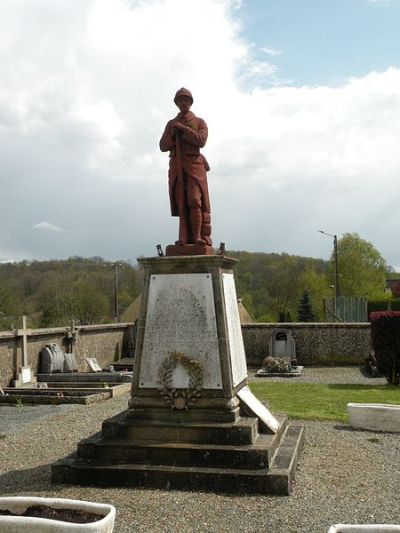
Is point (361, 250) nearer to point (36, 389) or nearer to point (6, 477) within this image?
point (36, 389)

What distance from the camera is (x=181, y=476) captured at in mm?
6441

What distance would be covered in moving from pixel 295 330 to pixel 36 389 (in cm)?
1086

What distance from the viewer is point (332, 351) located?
21969 mm

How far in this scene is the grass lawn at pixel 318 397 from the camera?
36.9 feet

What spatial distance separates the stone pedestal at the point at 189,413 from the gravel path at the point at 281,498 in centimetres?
21

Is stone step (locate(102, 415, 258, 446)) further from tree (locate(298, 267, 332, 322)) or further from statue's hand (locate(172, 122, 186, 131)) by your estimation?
tree (locate(298, 267, 332, 322))

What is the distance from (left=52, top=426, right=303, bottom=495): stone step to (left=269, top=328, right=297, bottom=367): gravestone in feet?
48.4

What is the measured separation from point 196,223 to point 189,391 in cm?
215

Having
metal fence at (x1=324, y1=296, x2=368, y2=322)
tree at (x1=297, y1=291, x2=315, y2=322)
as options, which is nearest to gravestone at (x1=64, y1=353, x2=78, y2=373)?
metal fence at (x1=324, y1=296, x2=368, y2=322)

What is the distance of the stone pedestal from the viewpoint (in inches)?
256

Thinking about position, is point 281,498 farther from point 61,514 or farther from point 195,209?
point 195,209

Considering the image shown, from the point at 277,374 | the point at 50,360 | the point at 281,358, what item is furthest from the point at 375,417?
the point at 50,360

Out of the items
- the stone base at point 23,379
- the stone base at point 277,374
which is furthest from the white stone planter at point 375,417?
the stone base at point 23,379

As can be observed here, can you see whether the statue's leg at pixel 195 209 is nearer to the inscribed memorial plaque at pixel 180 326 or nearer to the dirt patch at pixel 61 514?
the inscribed memorial plaque at pixel 180 326
